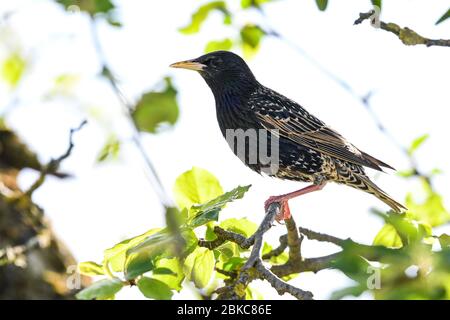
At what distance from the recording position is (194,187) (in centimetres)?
430

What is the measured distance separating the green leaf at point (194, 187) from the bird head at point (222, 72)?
9.94ft

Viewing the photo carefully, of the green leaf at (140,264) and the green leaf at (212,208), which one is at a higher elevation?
the green leaf at (212,208)

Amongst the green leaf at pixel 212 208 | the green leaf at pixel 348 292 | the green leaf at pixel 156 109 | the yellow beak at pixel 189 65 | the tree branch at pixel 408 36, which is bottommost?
the green leaf at pixel 348 292

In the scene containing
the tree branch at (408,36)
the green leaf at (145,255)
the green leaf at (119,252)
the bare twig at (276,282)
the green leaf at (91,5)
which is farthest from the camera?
the tree branch at (408,36)

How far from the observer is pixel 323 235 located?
5.08 meters

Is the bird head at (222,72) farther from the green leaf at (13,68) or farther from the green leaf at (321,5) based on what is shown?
the green leaf at (321,5)

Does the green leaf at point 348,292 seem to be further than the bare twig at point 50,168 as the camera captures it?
No

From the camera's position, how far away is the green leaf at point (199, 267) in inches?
152

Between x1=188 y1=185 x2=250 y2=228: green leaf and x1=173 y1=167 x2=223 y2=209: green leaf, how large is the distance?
560 millimetres

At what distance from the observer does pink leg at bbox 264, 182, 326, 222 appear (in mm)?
5064

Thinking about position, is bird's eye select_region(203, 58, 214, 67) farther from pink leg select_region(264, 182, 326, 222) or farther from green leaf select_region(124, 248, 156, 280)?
green leaf select_region(124, 248, 156, 280)

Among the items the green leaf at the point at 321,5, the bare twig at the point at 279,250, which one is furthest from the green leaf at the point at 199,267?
the green leaf at the point at 321,5

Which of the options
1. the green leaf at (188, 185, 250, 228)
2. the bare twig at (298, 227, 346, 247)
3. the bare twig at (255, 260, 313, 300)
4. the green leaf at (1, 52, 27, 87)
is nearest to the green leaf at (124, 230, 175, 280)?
the green leaf at (188, 185, 250, 228)
